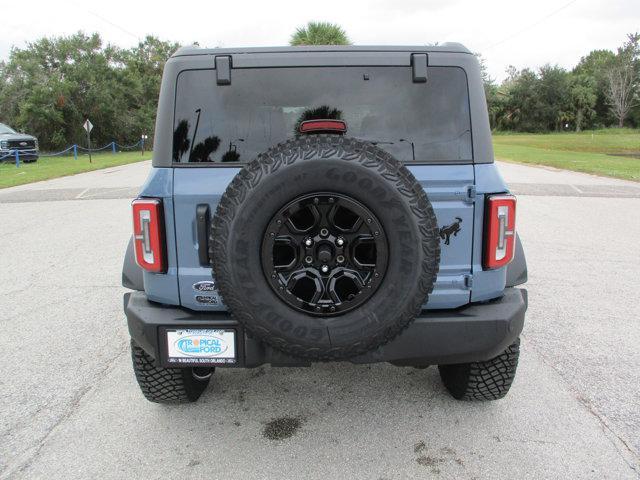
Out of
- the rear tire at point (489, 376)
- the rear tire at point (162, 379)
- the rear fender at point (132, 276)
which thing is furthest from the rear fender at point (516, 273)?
the rear fender at point (132, 276)

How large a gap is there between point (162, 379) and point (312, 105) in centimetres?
170

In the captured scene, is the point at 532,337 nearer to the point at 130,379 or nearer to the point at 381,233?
the point at 381,233

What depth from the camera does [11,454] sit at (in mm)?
2645

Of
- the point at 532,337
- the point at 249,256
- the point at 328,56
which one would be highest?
the point at 328,56

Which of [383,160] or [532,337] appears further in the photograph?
[532,337]

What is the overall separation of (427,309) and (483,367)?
60 cm

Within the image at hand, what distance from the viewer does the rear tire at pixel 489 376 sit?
2.94 metres

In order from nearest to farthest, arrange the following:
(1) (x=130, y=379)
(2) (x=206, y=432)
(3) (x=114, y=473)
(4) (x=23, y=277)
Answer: (3) (x=114, y=473)
(2) (x=206, y=432)
(1) (x=130, y=379)
(4) (x=23, y=277)

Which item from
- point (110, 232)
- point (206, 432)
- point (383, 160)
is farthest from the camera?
point (110, 232)

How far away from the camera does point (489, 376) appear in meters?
2.98

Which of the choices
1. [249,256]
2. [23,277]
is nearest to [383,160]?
[249,256]

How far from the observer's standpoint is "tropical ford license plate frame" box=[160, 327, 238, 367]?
8.13 ft

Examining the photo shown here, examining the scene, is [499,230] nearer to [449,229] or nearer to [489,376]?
[449,229]

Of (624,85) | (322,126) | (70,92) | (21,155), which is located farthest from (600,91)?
(322,126)
